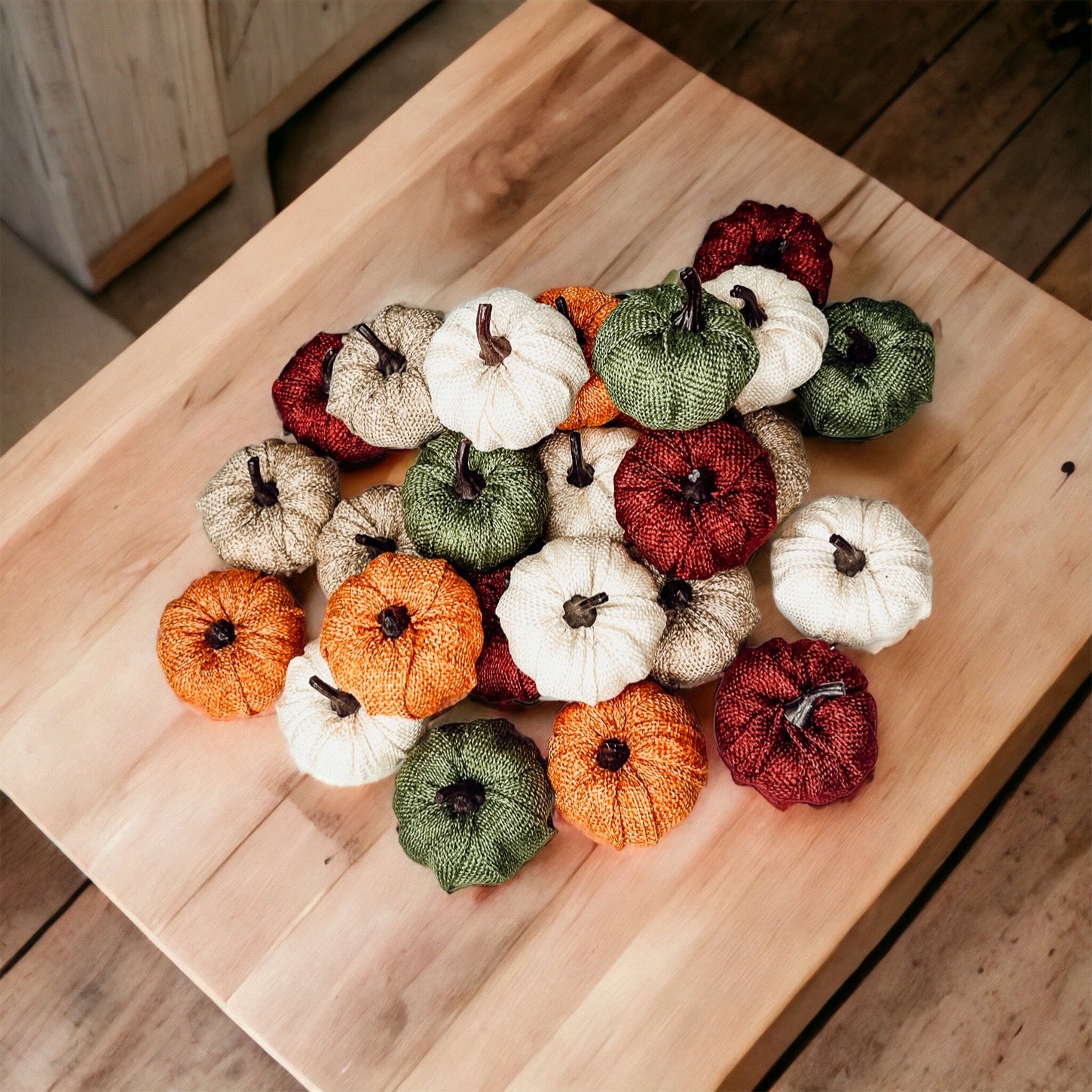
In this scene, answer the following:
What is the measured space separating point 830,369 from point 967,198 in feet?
2.95

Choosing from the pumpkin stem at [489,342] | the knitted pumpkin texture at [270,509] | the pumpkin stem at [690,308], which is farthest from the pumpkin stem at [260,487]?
the pumpkin stem at [690,308]

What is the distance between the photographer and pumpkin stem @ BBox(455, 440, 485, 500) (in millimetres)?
892

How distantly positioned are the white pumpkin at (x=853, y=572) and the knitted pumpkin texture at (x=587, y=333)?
20cm

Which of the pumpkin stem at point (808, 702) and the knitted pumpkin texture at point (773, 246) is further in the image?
the knitted pumpkin texture at point (773, 246)

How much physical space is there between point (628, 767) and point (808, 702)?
152mm

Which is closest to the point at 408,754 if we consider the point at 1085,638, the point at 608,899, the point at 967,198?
the point at 608,899

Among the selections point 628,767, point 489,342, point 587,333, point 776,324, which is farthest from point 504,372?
point 628,767

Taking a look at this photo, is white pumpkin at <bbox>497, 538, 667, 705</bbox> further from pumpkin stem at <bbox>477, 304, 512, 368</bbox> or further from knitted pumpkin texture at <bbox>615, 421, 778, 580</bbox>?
pumpkin stem at <bbox>477, 304, 512, 368</bbox>

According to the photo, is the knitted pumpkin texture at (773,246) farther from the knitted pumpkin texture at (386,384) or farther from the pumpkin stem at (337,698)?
the pumpkin stem at (337,698)

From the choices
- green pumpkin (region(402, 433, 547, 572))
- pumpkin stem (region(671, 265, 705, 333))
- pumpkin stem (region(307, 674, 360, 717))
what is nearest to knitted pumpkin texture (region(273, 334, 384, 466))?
green pumpkin (region(402, 433, 547, 572))

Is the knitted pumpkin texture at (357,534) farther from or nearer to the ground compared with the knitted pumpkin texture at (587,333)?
nearer to the ground

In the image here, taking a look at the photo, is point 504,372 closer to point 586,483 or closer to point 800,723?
point 586,483

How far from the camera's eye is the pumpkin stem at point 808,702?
0.86 meters

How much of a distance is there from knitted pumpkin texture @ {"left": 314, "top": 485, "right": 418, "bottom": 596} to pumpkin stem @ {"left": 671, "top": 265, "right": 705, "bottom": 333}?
299mm
